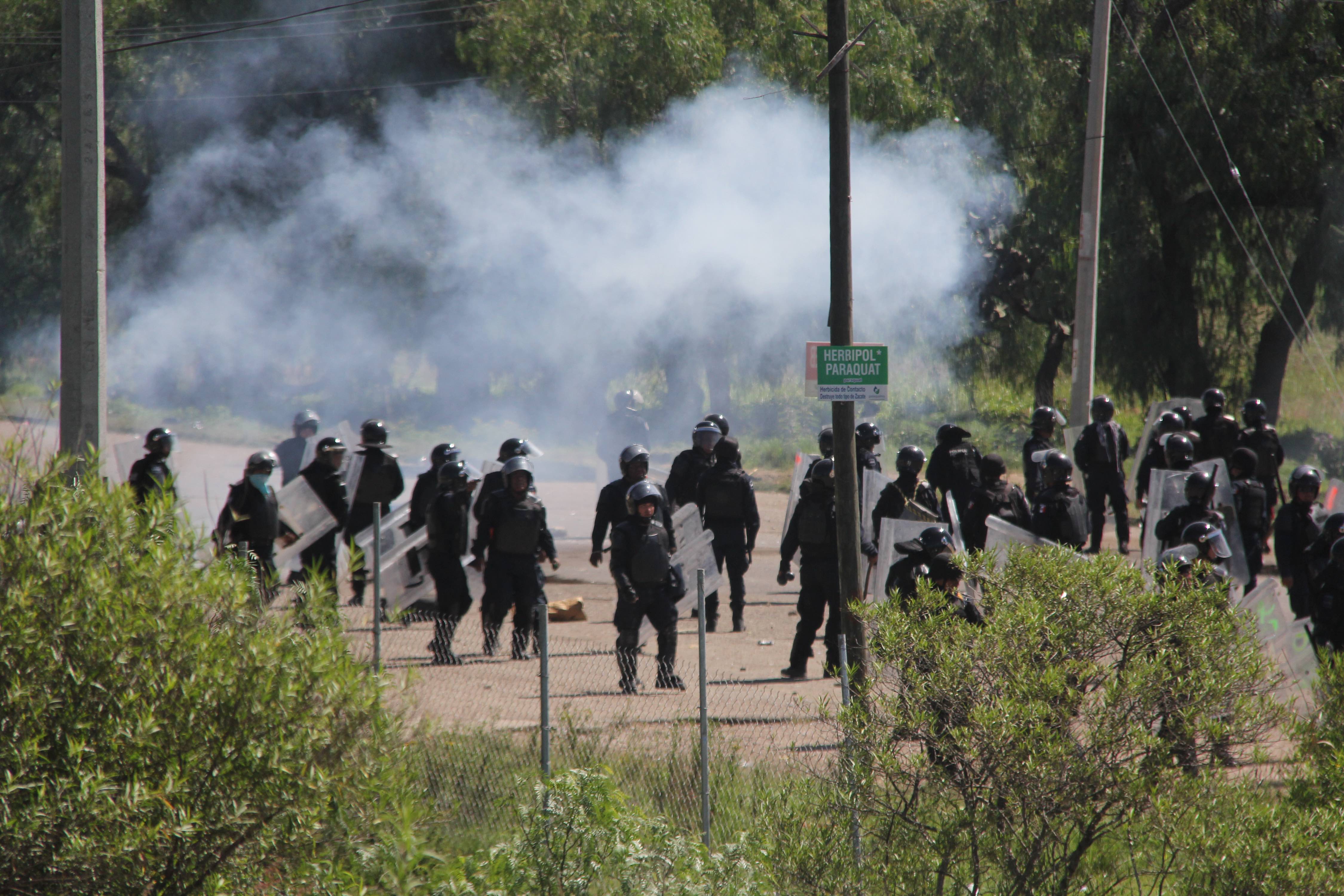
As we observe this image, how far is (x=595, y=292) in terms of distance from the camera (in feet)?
64.1

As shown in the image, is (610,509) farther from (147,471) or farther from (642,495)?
(147,471)

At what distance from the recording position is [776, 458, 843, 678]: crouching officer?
8.26 metres

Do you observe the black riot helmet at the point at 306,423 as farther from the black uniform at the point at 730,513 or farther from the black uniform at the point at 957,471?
the black uniform at the point at 957,471

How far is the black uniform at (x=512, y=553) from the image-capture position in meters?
8.41

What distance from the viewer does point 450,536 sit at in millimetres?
8859

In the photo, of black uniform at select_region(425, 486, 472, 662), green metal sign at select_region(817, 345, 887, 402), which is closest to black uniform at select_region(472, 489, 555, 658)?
black uniform at select_region(425, 486, 472, 662)

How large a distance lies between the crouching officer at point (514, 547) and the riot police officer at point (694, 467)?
1827 millimetres

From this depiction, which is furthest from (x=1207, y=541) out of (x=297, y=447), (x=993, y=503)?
(x=297, y=447)

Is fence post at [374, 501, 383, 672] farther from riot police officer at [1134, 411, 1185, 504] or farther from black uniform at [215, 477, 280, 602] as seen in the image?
riot police officer at [1134, 411, 1185, 504]

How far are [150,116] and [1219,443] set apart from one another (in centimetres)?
1648

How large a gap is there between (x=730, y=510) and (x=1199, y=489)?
124 inches

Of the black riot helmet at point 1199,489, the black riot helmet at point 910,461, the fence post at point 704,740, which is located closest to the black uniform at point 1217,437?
the black riot helmet at point 1199,489

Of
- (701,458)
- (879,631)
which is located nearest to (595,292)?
(701,458)

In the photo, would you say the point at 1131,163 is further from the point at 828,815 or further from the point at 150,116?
the point at 828,815
